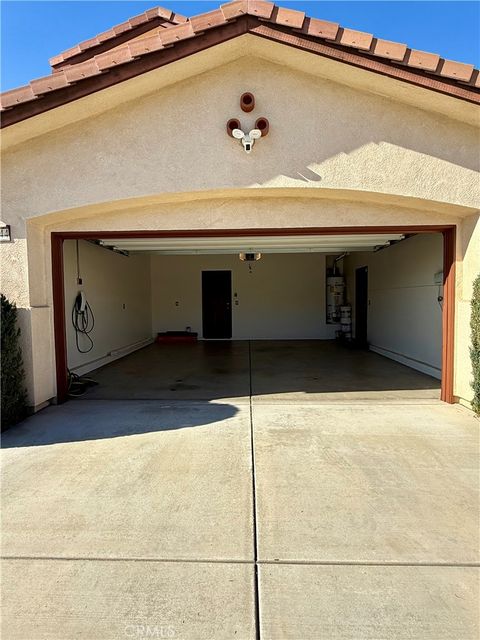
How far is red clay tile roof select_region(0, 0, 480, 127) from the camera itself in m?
4.57

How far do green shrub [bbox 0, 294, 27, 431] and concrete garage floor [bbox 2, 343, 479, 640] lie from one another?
0.31m

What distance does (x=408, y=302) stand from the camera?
912 centimetres

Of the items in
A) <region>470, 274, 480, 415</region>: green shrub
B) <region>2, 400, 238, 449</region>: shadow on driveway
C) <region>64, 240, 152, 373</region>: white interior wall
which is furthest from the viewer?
<region>64, 240, 152, 373</region>: white interior wall

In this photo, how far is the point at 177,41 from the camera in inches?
181

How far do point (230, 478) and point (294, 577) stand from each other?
1.31 m

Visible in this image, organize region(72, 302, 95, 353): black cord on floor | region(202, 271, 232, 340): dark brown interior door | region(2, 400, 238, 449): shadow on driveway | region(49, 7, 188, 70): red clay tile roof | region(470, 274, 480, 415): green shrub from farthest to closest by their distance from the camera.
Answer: region(202, 271, 232, 340): dark brown interior door → region(49, 7, 188, 70): red clay tile roof → region(72, 302, 95, 353): black cord on floor → region(470, 274, 480, 415): green shrub → region(2, 400, 238, 449): shadow on driveway

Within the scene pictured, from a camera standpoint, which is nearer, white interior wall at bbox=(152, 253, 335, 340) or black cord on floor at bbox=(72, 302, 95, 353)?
black cord on floor at bbox=(72, 302, 95, 353)

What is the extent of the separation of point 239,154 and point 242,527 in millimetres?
4434

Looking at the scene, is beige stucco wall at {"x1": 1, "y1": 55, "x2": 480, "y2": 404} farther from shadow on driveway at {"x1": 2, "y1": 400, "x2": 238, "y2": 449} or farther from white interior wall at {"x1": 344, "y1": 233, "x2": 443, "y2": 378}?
white interior wall at {"x1": 344, "y1": 233, "x2": 443, "y2": 378}

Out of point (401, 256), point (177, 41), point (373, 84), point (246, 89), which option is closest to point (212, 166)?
point (246, 89)

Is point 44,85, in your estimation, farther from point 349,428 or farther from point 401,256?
point 401,256

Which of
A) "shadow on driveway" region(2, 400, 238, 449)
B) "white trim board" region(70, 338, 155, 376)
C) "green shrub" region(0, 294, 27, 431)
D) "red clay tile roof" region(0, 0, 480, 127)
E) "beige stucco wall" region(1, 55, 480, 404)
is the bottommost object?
"shadow on driveway" region(2, 400, 238, 449)

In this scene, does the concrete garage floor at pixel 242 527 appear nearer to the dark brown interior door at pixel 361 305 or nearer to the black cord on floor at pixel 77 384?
the black cord on floor at pixel 77 384

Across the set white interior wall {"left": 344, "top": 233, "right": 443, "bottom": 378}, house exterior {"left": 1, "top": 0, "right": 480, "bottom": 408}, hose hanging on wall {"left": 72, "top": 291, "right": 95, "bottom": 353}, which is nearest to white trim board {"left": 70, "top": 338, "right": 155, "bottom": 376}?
hose hanging on wall {"left": 72, "top": 291, "right": 95, "bottom": 353}
